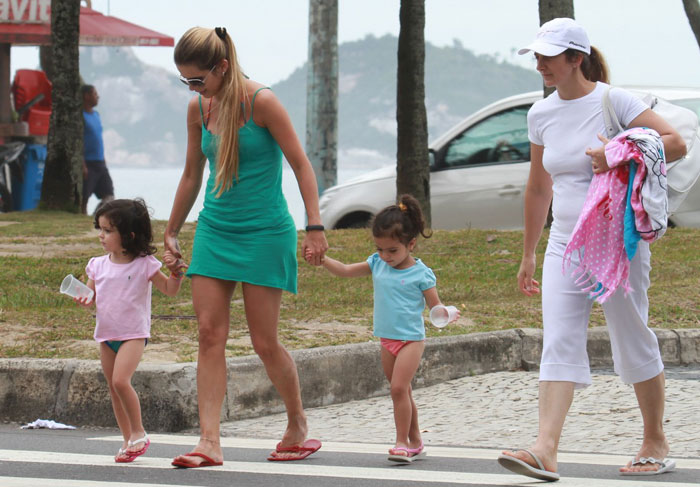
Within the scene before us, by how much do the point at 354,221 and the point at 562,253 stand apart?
9.89 m

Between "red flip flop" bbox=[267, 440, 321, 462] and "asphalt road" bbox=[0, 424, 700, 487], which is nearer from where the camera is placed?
"asphalt road" bbox=[0, 424, 700, 487]

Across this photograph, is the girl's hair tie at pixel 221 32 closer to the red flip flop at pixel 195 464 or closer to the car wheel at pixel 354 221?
the red flip flop at pixel 195 464

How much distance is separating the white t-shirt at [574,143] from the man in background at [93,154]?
42.7 ft

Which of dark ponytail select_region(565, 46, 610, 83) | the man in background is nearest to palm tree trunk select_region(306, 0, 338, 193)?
the man in background

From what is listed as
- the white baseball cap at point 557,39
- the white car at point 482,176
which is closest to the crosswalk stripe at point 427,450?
the white baseball cap at point 557,39

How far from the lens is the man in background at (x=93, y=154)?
1744cm

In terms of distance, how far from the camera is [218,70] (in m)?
5.15

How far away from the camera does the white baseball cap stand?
189 inches

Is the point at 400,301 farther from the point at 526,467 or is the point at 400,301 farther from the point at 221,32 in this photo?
the point at 221,32

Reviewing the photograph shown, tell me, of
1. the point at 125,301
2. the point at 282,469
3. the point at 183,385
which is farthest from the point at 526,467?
the point at 183,385

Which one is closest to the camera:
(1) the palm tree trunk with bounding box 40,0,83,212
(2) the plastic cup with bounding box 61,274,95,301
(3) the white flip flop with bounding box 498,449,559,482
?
(3) the white flip flop with bounding box 498,449,559,482

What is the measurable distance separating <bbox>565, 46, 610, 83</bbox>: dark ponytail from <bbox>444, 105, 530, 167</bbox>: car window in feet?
28.6

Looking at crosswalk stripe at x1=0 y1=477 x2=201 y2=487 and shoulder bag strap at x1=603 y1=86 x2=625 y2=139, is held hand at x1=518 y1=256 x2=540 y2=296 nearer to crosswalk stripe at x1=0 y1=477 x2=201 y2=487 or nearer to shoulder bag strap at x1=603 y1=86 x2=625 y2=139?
shoulder bag strap at x1=603 y1=86 x2=625 y2=139

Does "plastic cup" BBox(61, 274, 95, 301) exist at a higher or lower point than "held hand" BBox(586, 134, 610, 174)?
lower
